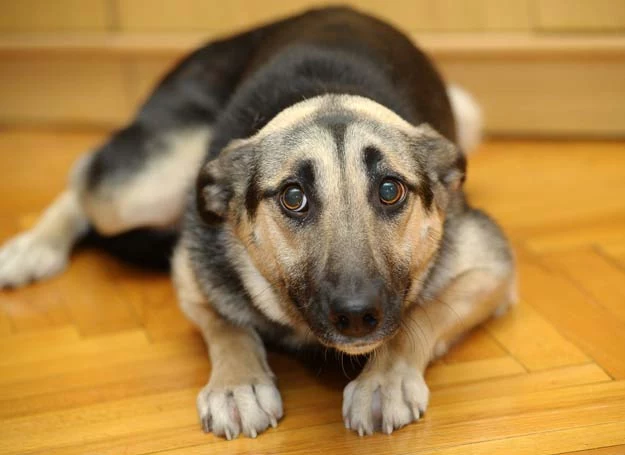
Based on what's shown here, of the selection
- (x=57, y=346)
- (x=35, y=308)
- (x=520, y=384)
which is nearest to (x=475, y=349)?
(x=520, y=384)

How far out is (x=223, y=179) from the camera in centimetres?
257

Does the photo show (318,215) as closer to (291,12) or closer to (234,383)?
(234,383)

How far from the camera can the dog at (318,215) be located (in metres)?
2.25

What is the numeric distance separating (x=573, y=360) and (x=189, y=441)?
107 centimetres

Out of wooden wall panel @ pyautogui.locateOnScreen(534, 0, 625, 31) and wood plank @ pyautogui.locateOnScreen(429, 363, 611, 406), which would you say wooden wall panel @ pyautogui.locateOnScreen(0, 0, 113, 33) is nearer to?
wooden wall panel @ pyautogui.locateOnScreen(534, 0, 625, 31)

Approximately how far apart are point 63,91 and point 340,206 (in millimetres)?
3281

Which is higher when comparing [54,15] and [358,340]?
[358,340]

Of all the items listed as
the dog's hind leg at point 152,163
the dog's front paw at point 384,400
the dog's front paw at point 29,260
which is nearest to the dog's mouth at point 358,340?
the dog's front paw at point 384,400

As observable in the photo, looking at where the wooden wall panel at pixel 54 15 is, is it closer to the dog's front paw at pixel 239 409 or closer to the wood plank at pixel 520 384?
the dog's front paw at pixel 239 409

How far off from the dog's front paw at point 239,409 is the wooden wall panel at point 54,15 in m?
2.99

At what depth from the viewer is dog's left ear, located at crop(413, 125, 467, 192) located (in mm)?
2494

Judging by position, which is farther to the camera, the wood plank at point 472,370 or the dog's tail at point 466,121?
the dog's tail at point 466,121

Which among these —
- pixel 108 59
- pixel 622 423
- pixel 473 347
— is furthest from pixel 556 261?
pixel 108 59

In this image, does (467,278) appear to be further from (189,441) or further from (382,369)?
(189,441)
